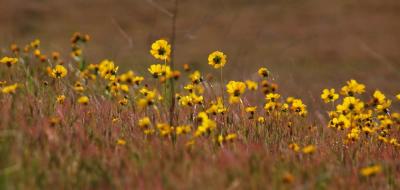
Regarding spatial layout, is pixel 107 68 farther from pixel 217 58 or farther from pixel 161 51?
pixel 217 58

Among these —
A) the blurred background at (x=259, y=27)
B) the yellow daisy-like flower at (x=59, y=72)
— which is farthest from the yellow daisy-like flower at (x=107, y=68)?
the blurred background at (x=259, y=27)

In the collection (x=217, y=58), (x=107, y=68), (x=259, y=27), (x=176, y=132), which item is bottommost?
(x=176, y=132)

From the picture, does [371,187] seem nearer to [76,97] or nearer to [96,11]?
[76,97]

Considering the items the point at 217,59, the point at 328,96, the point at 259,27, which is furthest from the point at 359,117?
the point at 259,27

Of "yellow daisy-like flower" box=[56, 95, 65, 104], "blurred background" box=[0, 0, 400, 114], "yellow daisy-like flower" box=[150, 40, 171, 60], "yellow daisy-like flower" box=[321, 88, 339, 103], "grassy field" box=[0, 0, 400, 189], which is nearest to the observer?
"grassy field" box=[0, 0, 400, 189]

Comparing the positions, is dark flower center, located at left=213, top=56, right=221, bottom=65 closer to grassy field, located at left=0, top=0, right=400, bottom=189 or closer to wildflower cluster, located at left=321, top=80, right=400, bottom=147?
grassy field, located at left=0, top=0, right=400, bottom=189

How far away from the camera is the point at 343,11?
1121 inches

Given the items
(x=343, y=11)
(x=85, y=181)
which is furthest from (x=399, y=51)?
(x=85, y=181)

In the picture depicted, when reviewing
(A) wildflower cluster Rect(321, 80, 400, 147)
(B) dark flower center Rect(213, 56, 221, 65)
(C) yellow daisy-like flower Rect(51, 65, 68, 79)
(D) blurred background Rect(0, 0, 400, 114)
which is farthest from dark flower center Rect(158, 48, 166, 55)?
(D) blurred background Rect(0, 0, 400, 114)

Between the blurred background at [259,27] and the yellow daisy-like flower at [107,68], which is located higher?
the blurred background at [259,27]

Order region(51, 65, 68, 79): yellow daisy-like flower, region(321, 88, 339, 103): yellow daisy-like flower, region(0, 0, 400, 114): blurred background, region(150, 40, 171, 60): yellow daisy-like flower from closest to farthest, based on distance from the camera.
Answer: region(150, 40, 171, 60): yellow daisy-like flower
region(51, 65, 68, 79): yellow daisy-like flower
region(321, 88, 339, 103): yellow daisy-like flower
region(0, 0, 400, 114): blurred background

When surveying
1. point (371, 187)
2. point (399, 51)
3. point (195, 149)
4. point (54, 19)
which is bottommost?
point (371, 187)

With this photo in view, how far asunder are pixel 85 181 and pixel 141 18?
87.5 ft

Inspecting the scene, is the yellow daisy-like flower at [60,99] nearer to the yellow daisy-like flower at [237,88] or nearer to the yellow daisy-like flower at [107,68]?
the yellow daisy-like flower at [107,68]
